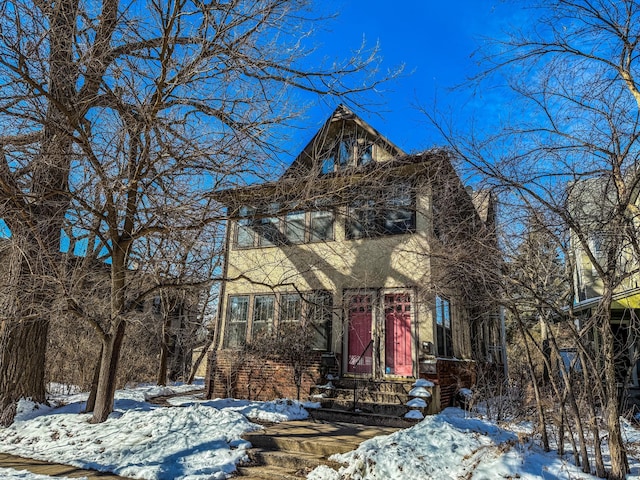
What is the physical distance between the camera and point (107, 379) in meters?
7.96

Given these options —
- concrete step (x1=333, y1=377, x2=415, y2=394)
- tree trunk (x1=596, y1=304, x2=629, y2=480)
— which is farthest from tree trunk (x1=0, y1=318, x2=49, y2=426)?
tree trunk (x1=596, y1=304, x2=629, y2=480)

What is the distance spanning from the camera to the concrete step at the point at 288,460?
6309mm

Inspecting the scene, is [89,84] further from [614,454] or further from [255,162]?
[614,454]

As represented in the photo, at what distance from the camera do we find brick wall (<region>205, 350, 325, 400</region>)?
12164 millimetres

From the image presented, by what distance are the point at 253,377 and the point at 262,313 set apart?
6.26 feet

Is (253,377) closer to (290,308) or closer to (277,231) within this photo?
(290,308)

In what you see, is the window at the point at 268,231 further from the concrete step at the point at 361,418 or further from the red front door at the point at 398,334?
the concrete step at the point at 361,418

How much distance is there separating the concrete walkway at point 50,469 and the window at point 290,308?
289 inches

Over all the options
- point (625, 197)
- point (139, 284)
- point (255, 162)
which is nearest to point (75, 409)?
point (139, 284)

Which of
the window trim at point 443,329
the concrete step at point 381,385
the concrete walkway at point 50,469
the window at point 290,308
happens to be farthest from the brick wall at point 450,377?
the concrete walkway at point 50,469

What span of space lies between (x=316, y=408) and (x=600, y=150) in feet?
25.9

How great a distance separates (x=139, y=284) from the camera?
9344 millimetres

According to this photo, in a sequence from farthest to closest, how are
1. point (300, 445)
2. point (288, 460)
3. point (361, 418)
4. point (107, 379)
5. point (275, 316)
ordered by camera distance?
point (275, 316) < point (361, 418) < point (107, 379) < point (300, 445) < point (288, 460)

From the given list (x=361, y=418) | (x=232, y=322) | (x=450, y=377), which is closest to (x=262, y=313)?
(x=232, y=322)
